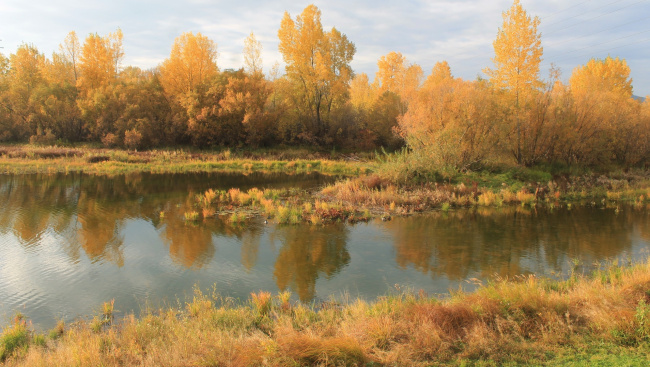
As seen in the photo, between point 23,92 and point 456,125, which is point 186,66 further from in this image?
point 456,125

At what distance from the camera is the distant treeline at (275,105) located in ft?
83.5

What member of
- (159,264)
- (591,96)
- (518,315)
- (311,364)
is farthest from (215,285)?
(591,96)

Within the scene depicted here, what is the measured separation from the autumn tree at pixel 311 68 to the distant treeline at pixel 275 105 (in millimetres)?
96

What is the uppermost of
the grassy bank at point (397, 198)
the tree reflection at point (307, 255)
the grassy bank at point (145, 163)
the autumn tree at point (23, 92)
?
the autumn tree at point (23, 92)

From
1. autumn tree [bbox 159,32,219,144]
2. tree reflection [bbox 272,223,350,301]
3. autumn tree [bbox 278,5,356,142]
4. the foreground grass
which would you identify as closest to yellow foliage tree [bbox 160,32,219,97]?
autumn tree [bbox 159,32,219,144]

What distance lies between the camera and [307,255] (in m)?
10.6

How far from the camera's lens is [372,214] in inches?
605

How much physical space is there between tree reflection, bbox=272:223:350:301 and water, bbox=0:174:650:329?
3cm

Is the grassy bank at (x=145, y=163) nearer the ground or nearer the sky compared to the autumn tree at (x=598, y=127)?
nearer the ground

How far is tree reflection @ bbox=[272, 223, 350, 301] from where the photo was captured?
28.9ft

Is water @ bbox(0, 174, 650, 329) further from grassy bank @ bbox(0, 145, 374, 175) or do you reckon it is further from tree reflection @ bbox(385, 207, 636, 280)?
grassy bank @ bbox(0, 145, 374, 175)

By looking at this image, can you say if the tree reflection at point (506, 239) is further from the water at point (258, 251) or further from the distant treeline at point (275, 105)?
the distant treeline at point (275, 105)

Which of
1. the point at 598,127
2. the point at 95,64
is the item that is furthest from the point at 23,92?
Result: the point at 598,127

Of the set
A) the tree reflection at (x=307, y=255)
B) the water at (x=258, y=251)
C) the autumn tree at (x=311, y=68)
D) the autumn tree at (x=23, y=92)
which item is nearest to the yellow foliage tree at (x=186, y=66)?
the autumn tree at (x=311, y=68)
